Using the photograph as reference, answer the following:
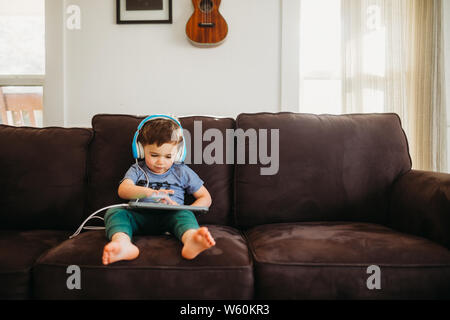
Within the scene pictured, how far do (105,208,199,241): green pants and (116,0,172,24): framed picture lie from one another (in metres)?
1.51

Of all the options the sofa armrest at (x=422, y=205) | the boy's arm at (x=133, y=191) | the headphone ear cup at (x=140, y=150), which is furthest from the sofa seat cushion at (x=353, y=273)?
the headphone ear cup at (x=140, y=150)

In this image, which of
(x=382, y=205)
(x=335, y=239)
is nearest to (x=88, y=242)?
(x=335, y=239)

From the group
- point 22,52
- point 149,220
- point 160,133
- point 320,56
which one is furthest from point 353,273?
point 22,52

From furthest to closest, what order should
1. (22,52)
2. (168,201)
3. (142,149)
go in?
(22,52) < (142,149) < (168,201)

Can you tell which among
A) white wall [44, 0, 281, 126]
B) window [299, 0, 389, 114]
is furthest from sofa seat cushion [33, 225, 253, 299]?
window [299, 0, 389, 114]

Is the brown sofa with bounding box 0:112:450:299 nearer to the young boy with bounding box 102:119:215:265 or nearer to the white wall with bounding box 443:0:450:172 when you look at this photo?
the young boy with bounding box 102:119:215:265

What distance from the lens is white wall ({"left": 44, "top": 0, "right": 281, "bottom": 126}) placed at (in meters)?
2.15

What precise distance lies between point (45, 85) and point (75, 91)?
210 mm

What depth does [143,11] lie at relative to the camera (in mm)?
2148

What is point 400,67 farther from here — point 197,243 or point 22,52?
point 22,52

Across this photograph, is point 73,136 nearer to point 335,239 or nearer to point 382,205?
point 335,239

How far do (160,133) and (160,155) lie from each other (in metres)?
0.09

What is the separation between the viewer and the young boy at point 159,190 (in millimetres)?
1016
